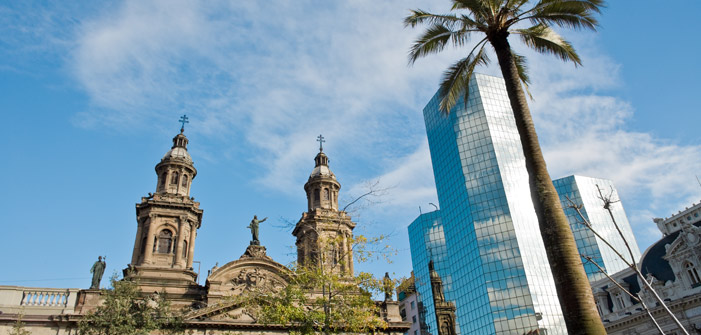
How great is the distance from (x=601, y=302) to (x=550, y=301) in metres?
28.3

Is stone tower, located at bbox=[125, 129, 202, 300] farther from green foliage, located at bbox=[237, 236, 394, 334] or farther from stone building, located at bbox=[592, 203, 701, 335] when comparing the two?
stone building, located at bbox=[592, 203, 701, 335]

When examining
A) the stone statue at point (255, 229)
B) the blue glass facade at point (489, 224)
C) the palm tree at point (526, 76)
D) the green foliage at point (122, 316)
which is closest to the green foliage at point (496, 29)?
the palm tree at point (526, 76)

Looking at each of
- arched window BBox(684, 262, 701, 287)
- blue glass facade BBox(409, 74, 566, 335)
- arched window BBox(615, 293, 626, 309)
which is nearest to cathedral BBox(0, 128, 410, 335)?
arched window BBox(615, 293, 626, 309)

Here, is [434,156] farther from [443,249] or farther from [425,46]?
[425,46]

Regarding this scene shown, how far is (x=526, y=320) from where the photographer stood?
68.8 meters

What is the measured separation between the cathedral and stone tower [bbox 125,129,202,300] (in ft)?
0.21

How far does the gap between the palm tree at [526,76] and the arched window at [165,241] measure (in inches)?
1244

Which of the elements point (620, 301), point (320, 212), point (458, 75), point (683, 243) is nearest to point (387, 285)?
point (458, 75)

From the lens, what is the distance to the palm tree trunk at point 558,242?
9.94m

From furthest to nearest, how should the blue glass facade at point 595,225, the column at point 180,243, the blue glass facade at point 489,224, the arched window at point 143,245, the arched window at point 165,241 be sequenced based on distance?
the blue glass facade at point 595,225
the blue glass facade at point 489,224
the arched window at point 165,241
the column at point 180,243
the arched window at point 143,245

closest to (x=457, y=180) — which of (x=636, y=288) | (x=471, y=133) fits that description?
(x=471, y=133)

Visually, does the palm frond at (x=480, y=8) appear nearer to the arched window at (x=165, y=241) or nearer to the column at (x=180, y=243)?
the column at (x=180, y=243)

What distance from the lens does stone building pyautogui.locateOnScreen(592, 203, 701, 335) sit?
3619cm

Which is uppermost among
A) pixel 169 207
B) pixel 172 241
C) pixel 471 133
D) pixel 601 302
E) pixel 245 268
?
pixel 471 133
